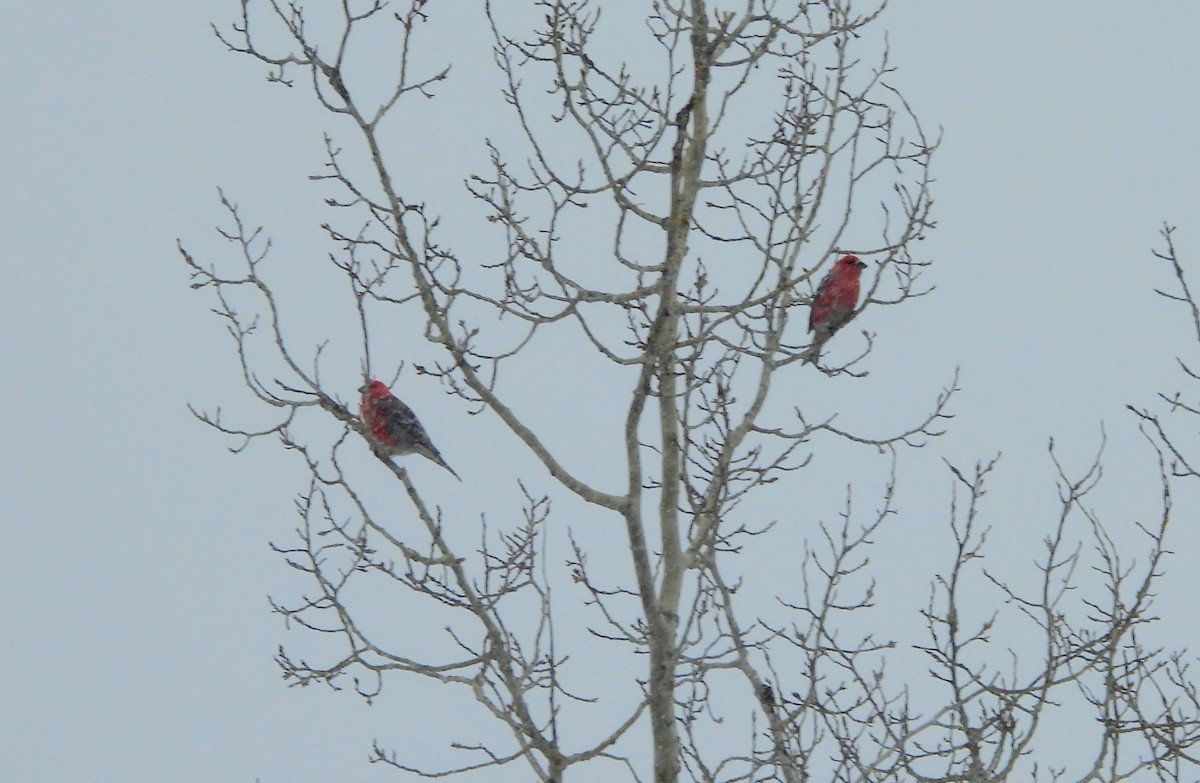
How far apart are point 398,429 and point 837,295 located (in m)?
2.95

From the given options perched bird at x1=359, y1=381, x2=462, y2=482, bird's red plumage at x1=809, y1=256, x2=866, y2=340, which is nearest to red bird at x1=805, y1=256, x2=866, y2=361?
bird's red plumage at x1=809, y1=256, x2=866, y2=340

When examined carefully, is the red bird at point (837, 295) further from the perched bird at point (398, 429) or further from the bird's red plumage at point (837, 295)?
the perched bird at point (398, 429)

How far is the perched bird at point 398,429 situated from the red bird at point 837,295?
2.58 meters

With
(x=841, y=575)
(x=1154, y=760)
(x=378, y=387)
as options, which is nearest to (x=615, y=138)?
(x=841, y=575)

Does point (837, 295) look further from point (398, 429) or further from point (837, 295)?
point (398, 429)

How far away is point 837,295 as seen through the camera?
10344mm

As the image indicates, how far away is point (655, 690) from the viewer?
5.92 meters

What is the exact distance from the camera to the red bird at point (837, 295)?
10297 millimetres

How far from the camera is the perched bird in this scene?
31.3 ft

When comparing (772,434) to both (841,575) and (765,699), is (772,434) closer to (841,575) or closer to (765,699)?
(841,575)

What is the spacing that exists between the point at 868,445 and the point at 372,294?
7.95 feet

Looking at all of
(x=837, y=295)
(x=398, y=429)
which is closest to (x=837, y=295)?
(x=837, y=295)

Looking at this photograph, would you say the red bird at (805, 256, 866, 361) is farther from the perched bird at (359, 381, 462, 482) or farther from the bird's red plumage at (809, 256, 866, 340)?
the perched bird at (359, 381, 462, 482)

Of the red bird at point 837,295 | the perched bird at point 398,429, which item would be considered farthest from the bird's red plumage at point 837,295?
the perched bird at point 398,429
